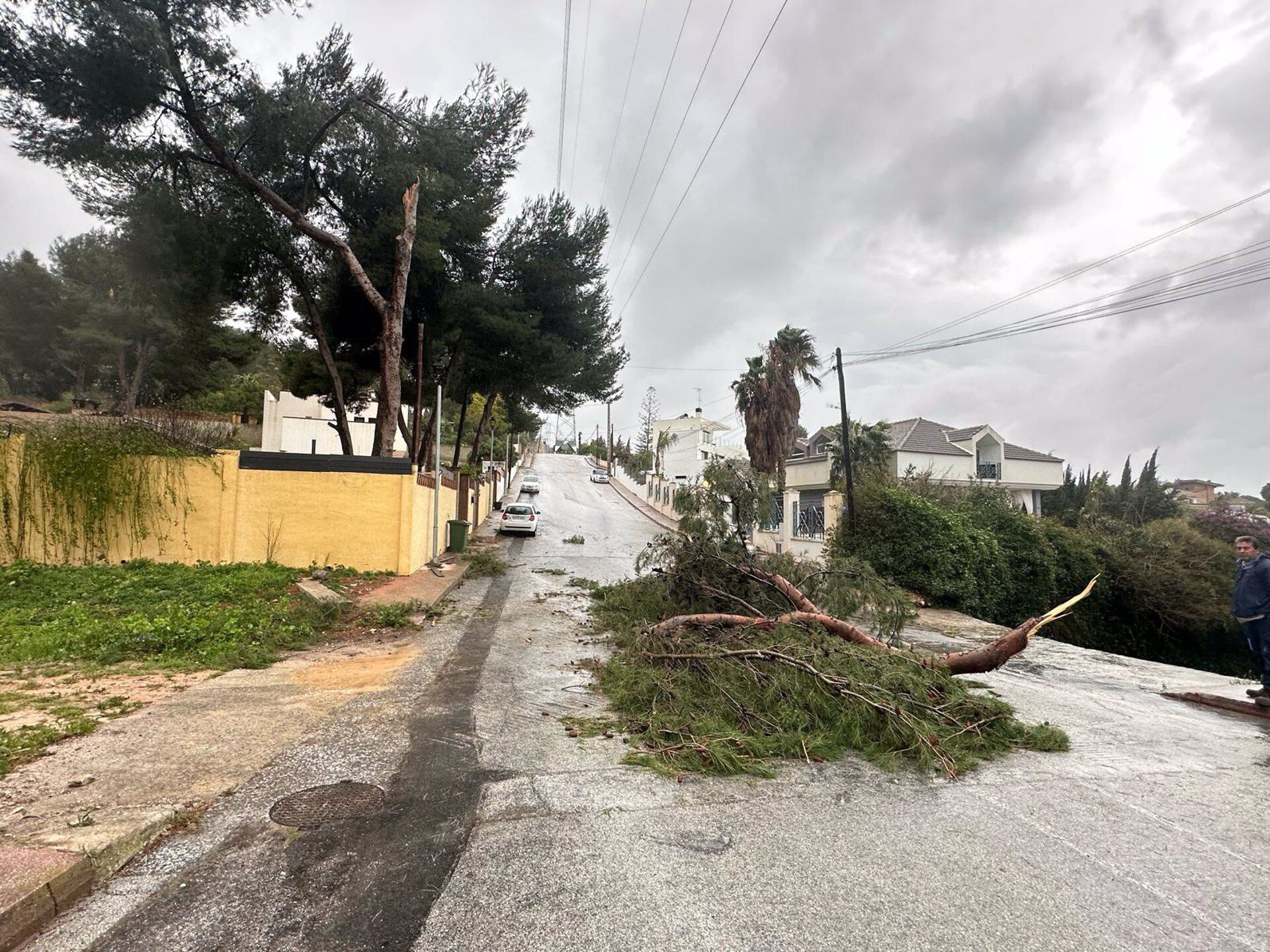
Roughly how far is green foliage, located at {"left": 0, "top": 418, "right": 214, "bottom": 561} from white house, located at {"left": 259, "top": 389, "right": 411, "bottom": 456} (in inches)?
855

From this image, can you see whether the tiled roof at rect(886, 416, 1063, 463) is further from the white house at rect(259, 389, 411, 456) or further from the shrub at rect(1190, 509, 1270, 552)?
the white house at rect(259, 389, 411, 456)

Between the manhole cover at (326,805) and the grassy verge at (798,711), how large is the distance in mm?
1722

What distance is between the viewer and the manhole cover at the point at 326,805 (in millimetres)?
3477

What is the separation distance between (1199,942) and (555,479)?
2325 inches

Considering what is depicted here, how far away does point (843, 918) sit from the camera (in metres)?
2.75

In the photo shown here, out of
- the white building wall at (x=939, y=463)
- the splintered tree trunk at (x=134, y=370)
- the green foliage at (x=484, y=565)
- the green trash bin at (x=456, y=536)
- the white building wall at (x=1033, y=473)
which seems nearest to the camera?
the green foliage at (x=484, y=565)

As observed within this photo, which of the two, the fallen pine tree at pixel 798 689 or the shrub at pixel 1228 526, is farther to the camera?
the shrub at pixel 1228 526

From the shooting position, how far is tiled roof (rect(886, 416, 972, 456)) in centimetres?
3209

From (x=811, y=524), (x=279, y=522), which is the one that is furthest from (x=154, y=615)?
(x=811, y=524)

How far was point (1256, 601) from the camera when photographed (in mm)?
6605

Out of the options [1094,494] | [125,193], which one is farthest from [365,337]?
[1094,494]

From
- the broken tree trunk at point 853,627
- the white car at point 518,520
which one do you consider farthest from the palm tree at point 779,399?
the broken tree trunk at point 853,627

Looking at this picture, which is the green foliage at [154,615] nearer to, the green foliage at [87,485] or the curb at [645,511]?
the green foliage at [87,485]

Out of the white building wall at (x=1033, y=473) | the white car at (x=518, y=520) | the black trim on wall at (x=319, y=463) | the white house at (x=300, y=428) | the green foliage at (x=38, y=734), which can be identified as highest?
the white house at (x=300, y=428)
